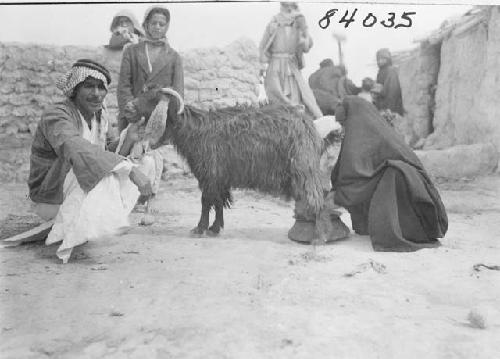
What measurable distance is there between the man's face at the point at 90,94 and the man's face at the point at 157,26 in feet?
3.44

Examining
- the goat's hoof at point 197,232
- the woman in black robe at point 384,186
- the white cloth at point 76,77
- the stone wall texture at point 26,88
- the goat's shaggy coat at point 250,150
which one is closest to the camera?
the white cloth at point 76,77

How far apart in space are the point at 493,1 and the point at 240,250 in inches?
92.4

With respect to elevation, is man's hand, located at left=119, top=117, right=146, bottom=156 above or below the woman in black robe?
above

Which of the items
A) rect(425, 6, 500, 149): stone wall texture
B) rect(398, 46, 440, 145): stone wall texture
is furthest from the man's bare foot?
rect(398, 46, 440, 145): stone wall texture

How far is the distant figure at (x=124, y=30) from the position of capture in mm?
4293

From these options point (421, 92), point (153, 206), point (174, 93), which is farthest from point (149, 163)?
point (421, 92)

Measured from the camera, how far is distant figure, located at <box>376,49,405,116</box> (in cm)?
834

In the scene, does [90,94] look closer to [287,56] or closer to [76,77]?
[76,77]

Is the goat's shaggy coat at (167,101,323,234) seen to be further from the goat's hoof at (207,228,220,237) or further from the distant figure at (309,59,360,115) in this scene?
the distant figure at (309,59,360,115)

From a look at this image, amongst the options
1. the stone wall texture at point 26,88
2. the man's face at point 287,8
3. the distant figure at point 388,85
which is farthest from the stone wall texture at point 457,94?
the stone wall texture at point 26,88

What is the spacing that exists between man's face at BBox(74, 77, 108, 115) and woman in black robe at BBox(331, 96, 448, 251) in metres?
1.78

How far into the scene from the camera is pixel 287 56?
606 centimetres

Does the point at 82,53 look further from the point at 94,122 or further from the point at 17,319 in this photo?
the point at 17,319

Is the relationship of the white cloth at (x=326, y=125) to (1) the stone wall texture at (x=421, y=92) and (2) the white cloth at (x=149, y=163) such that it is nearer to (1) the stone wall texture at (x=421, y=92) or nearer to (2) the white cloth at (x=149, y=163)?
(2) the white cloth at (x=149, y=163)
